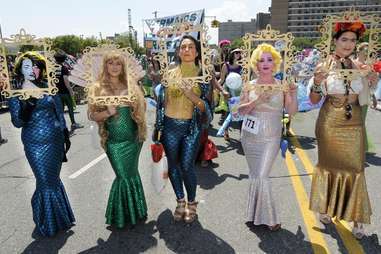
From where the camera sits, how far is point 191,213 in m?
3.80

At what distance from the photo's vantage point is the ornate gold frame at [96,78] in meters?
3.23

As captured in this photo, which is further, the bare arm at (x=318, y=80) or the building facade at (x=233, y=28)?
the building facade at (x=233, y=28)

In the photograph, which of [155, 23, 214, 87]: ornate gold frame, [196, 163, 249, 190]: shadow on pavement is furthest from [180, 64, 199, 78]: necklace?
[196, 163, 249, 190]: shadow on pavement

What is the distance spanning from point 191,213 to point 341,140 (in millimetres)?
1675

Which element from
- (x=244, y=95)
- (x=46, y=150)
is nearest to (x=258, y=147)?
(x=244, y=95)

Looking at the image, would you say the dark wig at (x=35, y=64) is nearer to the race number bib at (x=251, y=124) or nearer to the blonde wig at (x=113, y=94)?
the blonde wig at (x=113, y=94)

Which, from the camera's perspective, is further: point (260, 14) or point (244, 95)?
point (260, 14)

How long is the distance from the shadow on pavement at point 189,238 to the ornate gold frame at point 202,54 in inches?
57.3

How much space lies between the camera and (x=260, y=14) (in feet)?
350

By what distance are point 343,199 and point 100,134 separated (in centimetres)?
244

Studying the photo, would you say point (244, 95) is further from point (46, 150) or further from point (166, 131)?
point (46, 150)

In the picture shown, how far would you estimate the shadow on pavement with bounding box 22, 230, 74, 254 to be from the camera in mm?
3266

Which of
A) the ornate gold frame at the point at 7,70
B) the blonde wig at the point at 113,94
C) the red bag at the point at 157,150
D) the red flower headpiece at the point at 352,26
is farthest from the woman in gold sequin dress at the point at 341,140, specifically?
the ornate gold frame at the point at 7,70

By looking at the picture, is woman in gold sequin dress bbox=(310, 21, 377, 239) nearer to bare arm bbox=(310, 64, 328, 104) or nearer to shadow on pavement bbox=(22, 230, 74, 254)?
bare arm bbox=(310, 64, 328, 104)
